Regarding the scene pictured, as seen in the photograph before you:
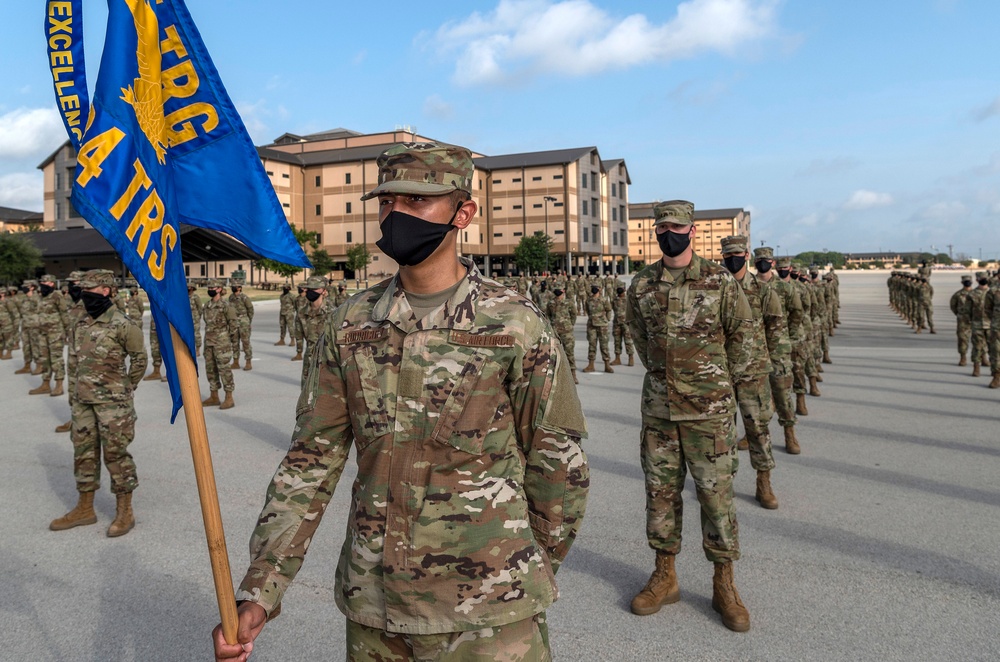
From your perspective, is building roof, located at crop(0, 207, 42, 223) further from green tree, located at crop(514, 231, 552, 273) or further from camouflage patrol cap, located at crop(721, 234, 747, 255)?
camouflage patrol cap, located at crop(721, 234, 747, 255)

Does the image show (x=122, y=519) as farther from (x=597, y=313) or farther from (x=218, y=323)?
(x=597, y=313)

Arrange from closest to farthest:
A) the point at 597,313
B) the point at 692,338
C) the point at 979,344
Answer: the point at 692,338
the point at 979,344
the point at 597,313

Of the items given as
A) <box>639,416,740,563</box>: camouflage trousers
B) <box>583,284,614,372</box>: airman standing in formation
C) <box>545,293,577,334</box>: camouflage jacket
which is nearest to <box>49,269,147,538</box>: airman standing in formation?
<box>639,416,740,563</box>: camouflage trousers

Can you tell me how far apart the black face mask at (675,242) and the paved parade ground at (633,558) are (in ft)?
6.86

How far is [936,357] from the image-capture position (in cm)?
1545

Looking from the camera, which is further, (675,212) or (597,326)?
(597,326)

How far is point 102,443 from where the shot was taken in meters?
5.53

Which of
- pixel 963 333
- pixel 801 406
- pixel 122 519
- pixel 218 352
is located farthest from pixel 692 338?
pixel 963 333

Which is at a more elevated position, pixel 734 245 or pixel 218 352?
pixel 734 245

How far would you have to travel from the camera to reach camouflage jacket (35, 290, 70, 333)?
12.9 metres

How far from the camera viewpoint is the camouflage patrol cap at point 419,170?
6.46 feet

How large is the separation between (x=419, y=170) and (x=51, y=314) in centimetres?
1385

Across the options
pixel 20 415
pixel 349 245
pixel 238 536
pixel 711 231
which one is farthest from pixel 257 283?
pixel 711 231

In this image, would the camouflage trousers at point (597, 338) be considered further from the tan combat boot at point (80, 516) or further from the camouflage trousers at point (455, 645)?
the camouflage trousers at point (455, 645)
